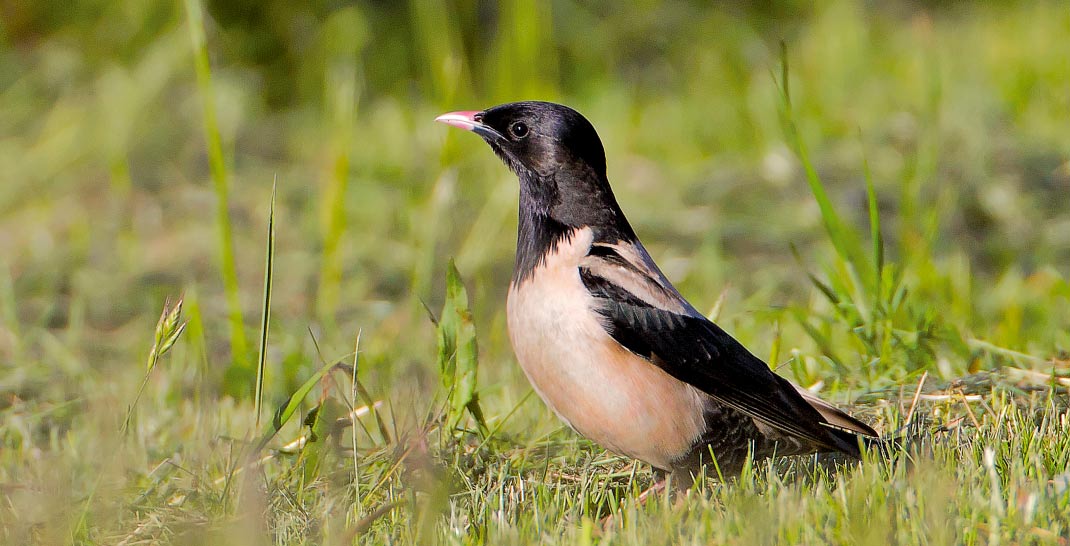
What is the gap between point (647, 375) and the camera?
3.40 m

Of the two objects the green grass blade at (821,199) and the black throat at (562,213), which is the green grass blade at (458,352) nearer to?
the black throat at (562,213)

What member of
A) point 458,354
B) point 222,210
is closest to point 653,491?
point 458,354

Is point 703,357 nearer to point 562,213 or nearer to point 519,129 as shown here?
point 562,213

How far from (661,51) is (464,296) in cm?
819

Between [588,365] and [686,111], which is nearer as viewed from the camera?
[588,365]

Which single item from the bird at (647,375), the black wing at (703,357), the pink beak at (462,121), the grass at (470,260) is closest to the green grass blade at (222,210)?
the grass at (470,260)

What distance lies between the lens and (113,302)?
655cm

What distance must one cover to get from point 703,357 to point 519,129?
40.2 inches

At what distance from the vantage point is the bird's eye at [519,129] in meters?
3.94

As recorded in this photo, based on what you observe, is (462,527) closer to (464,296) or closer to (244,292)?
(464,296)

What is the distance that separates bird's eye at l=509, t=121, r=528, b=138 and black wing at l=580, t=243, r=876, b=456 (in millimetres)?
637

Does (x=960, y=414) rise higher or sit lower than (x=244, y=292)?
higher

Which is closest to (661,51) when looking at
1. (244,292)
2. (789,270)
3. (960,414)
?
(789,270)

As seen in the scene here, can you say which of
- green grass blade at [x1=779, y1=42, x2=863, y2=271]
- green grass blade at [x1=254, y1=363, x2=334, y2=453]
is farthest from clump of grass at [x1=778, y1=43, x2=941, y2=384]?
green grass blade at [x1=254, y1=363, x2=334, y2=453]
